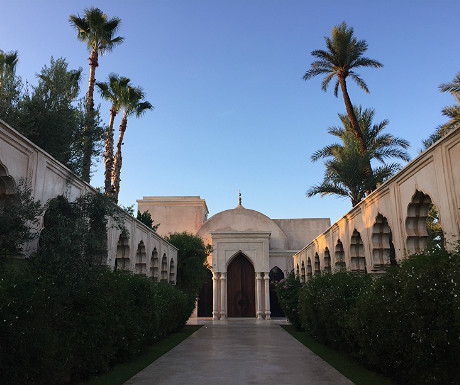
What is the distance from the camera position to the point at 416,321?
213 inches

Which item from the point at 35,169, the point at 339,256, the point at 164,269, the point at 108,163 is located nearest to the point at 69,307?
the point at 35,169

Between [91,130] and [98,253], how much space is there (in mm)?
5869

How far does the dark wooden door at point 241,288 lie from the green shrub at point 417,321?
2086 centimetres

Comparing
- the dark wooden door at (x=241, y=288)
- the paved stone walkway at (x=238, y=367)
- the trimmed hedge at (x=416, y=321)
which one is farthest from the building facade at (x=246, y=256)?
the trimmed hedge at (x=416, y=321)

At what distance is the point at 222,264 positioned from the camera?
2683cm

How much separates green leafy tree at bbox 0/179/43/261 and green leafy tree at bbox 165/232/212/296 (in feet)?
59.1

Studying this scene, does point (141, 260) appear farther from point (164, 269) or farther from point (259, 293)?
point (259, 293)

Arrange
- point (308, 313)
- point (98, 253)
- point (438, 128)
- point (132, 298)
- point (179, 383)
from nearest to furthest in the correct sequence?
point (179, 383) < point (98, 253) < point (132, 298) < point (308, 313) < point (438, 128)

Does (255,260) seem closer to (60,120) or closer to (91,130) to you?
(91,130)

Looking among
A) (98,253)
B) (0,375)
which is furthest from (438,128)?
(0,375)

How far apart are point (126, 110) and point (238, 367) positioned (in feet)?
52.3

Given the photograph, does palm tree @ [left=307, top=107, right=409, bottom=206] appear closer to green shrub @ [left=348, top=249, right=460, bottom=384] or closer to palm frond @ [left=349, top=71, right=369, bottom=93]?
palm frond @ [left=349, top=71, right=369, bottom=93]

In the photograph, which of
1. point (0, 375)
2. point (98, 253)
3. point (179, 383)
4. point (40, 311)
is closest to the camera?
point (0, 375)

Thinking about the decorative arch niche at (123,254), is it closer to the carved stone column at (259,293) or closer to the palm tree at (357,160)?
the palm tree at (357,160)
